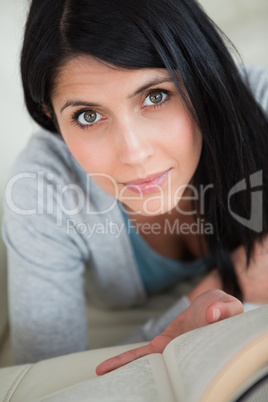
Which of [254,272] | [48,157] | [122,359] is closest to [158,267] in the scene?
[254,272]

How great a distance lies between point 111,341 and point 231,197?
482mm

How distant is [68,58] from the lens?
27.5 inches

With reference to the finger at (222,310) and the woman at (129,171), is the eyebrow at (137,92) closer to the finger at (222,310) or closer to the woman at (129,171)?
the woman at (129,171)

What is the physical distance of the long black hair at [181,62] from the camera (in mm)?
656

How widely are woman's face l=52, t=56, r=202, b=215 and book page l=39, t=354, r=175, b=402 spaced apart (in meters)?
0.33

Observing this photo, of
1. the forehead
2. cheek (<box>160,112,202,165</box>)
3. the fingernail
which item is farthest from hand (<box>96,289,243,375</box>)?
the forehead

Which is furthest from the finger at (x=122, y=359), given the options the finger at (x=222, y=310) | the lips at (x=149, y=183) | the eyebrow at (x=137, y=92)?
the eyebrow at (x=137, y=92)

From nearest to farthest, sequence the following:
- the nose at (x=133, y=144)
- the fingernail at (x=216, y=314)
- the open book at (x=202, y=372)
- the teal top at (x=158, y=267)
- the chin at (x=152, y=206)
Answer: the open book at (x=202, y=372) < the fingernail at (x=216, y=314) < the nose at (x=133, y=144) < the chin at (x=152, y=206) < the teal top at (x=158, y=267)

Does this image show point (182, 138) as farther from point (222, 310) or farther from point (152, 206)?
point (222, 310)

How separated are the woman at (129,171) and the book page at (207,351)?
6 cm

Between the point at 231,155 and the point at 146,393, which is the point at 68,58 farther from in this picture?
the point at 146,393

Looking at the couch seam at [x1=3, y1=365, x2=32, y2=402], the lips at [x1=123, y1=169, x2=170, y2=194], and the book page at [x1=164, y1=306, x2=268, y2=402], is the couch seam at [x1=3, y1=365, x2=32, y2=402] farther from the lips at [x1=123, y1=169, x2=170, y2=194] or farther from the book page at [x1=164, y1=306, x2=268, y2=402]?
the lips at [x1=123, y1=169, x2=170, y2=194]

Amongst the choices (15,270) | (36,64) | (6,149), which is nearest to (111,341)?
(15,270)

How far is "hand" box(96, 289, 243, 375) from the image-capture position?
2.01ft
